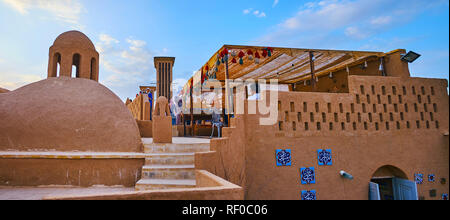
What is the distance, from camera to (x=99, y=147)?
21.6ft

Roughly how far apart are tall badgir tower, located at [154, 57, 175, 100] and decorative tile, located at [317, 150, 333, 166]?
2856 cm

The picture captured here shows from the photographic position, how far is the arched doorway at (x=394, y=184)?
28.3 feet

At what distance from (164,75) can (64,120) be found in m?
29.7

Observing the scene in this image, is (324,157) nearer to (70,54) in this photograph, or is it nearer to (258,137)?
(258,137)

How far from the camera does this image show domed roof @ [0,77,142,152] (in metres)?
6.33

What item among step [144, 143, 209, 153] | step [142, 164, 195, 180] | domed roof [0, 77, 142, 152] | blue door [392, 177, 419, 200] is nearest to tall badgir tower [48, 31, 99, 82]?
domed roof [0, 77, 142, 152]

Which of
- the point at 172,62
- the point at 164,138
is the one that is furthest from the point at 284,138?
the point at 172,62

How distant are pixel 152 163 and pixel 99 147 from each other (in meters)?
1.72

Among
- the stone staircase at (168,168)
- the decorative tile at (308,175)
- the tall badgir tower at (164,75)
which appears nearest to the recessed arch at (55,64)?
the stone staircase at (168,168)

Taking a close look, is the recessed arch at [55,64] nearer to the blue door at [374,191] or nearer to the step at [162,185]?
the step at [162,185]

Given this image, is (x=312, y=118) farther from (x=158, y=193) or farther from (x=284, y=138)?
(x=158, y=193)

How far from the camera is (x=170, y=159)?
6.01m

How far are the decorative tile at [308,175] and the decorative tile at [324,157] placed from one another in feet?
1.46

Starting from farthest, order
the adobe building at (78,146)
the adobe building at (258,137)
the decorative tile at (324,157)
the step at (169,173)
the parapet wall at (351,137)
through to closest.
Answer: the decorative tile at (324,157) → the parapet wall at (351,137) → the adobe building at (258,137) → the adobe building at (78,146) → the step at (169,173)
